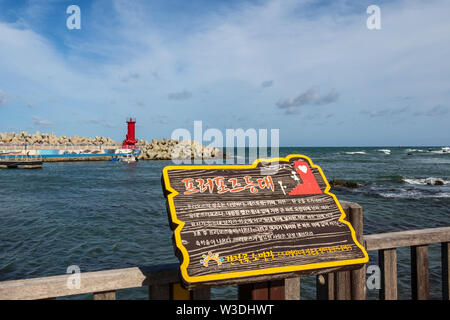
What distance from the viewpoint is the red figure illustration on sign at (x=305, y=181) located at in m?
2.46

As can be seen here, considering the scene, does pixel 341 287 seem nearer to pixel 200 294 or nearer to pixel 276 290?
pixel 276 290

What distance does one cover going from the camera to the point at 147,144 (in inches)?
3041

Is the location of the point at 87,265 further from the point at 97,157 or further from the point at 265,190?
the point at 97,157

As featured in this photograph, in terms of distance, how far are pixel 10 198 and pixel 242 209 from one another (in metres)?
20.9

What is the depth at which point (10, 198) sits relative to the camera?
18266 mm

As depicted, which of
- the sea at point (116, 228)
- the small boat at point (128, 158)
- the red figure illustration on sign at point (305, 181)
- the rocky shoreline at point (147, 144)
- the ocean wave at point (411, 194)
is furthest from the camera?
the rocky shoreline at point (147, 144)

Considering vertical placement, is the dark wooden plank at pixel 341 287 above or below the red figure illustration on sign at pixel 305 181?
below

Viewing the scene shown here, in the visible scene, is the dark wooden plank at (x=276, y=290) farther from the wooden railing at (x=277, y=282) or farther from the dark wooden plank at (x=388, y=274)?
the dark wooden plank at (x=388, y=274)

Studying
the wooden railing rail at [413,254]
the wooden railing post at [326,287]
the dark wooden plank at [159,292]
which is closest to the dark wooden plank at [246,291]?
the dark wooden plank at [159,292]

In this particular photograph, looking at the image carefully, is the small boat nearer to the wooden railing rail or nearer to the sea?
the sea

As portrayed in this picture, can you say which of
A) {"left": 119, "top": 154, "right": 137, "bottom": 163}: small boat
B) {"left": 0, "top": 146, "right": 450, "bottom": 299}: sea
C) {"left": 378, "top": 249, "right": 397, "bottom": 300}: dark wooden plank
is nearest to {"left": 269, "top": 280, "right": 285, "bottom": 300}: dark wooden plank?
{"left": 378, "top": 249, "right": 397, "bottom": 300}: dark wooden plank

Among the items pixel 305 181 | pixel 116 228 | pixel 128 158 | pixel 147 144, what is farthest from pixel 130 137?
pixel 305 181

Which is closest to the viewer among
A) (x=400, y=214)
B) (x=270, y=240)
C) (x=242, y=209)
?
(x=270, y=240)
